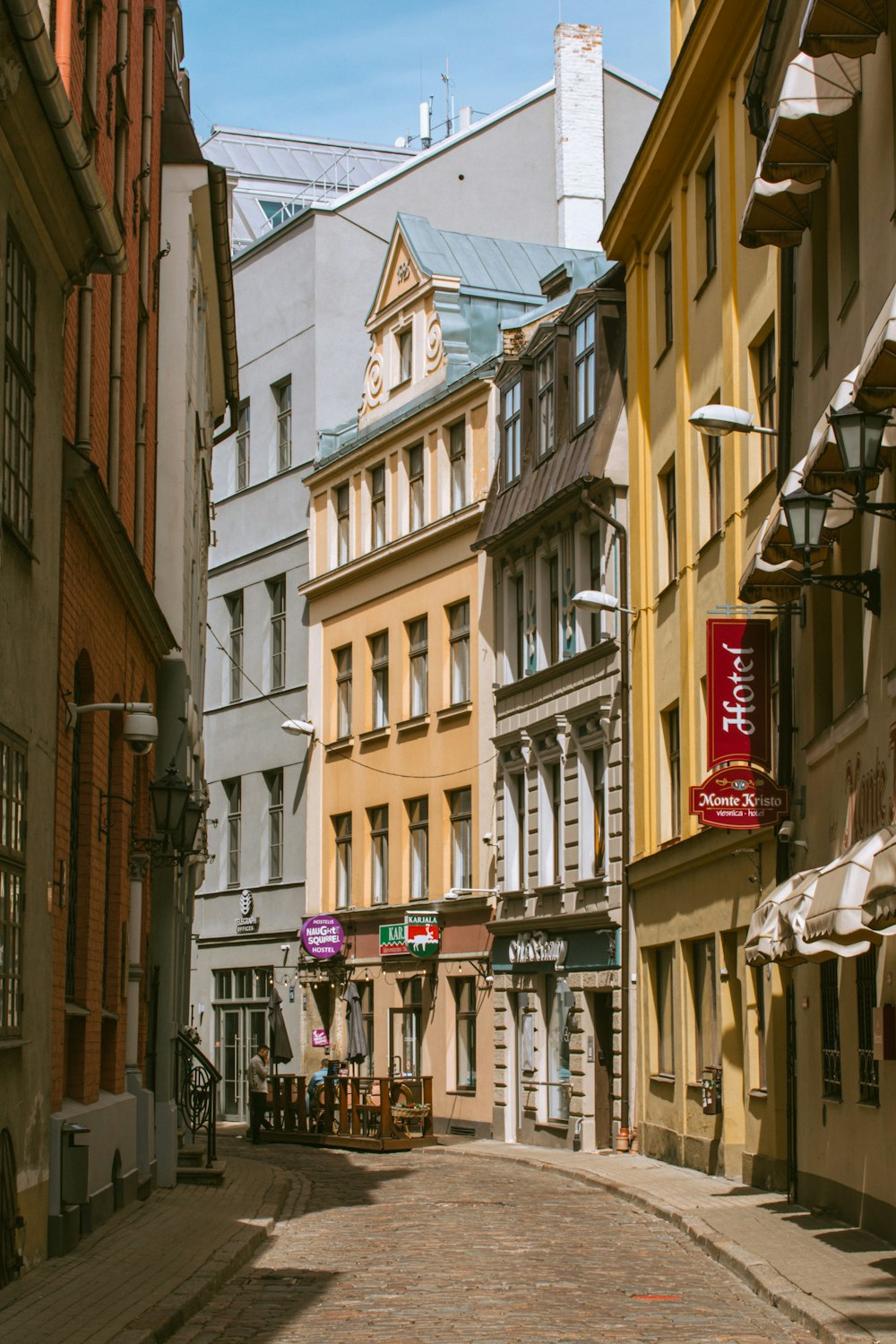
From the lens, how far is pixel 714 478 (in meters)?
25.0

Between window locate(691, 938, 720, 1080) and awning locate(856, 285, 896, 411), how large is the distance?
1241 centimetres

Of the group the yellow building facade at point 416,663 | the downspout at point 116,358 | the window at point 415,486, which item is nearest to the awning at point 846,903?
the downspout at point 116,358

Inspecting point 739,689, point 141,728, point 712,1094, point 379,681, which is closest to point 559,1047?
point 712,1094

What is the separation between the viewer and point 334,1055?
40.8 metres

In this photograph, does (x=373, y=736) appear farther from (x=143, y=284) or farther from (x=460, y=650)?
(x=143, y=284)

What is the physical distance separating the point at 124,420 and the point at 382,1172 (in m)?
10.5

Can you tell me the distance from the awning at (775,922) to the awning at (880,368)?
4.08 metres

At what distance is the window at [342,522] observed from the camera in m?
42.9

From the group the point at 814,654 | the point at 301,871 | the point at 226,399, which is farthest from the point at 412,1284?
the point at 301,871

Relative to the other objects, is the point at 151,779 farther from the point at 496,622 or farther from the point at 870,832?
the point at 496,622

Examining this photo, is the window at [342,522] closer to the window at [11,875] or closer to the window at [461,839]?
the window at [461,839]

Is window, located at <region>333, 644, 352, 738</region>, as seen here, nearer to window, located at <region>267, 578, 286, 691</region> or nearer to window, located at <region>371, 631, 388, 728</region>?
window, located at <region>371, 631, 388, 728</region>

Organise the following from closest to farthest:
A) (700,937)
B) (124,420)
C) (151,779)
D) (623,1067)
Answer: (124,420) < (151,779) < (700,937) < (623,1067)

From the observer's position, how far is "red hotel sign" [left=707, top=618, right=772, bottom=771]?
66.3 feet
